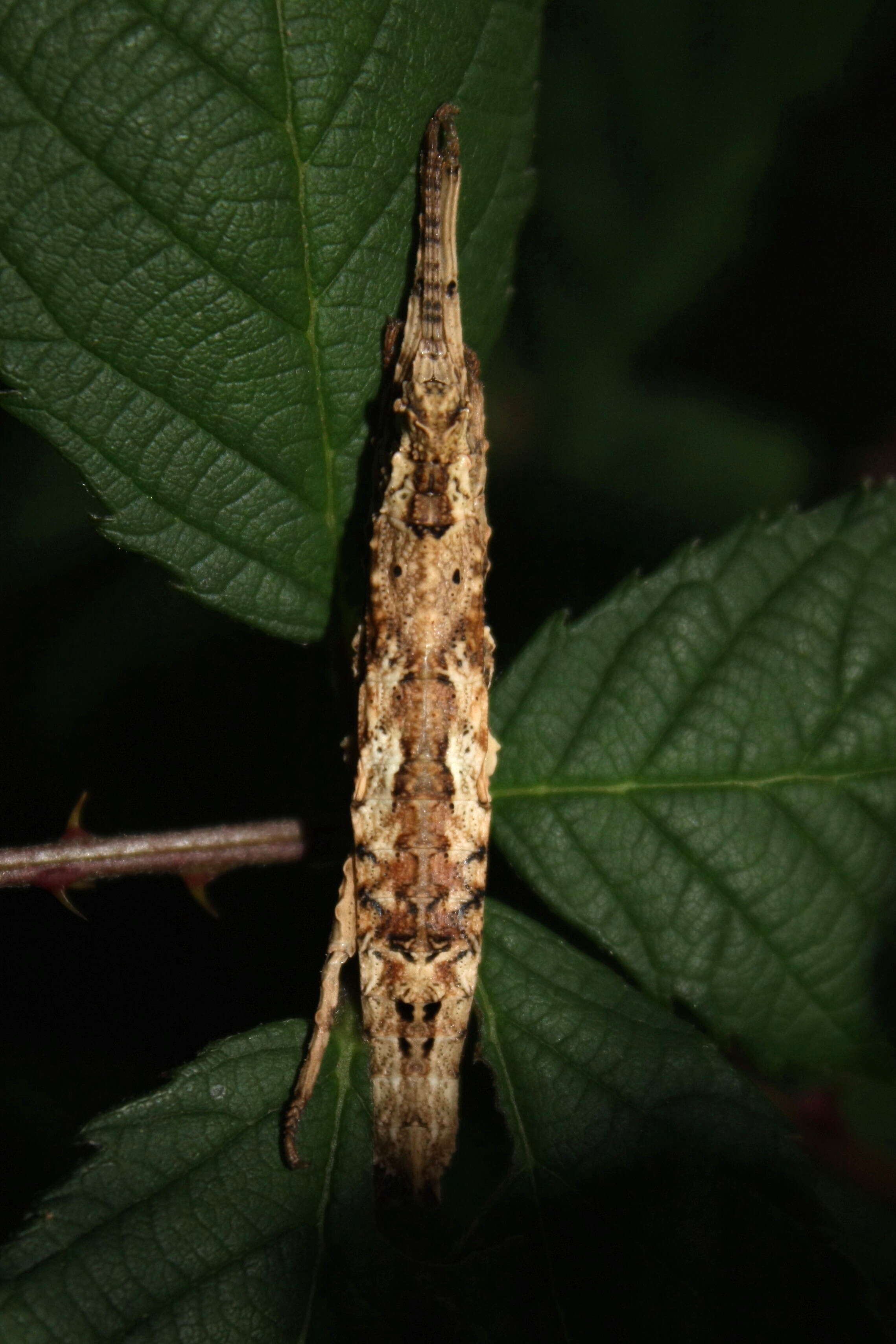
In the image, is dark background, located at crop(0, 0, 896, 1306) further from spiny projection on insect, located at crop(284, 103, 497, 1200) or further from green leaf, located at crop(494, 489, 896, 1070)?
green leaf, located at crop(494, 489, 896, 1070)

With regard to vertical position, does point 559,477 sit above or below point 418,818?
above

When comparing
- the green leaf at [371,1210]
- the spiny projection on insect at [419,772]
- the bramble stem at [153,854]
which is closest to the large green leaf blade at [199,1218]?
the green leaf at [371,1210]

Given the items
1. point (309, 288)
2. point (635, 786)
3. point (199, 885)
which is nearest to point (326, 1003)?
point (199, 885)

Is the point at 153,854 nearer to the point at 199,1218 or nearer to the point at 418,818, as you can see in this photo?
the point at 418,818

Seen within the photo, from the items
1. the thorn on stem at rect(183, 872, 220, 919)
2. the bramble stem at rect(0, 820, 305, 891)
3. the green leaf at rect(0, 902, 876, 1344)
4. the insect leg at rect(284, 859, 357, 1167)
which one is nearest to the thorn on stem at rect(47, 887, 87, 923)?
the bramble stem at rect(0, 820, 305, 891)

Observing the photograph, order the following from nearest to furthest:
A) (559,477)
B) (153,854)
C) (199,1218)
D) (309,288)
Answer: (199,1218) → (309,288) → (153,854) → (559,477)

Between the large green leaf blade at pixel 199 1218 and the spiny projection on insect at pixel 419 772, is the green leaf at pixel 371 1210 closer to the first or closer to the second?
the large green leaf blade at pixel 199 1218
